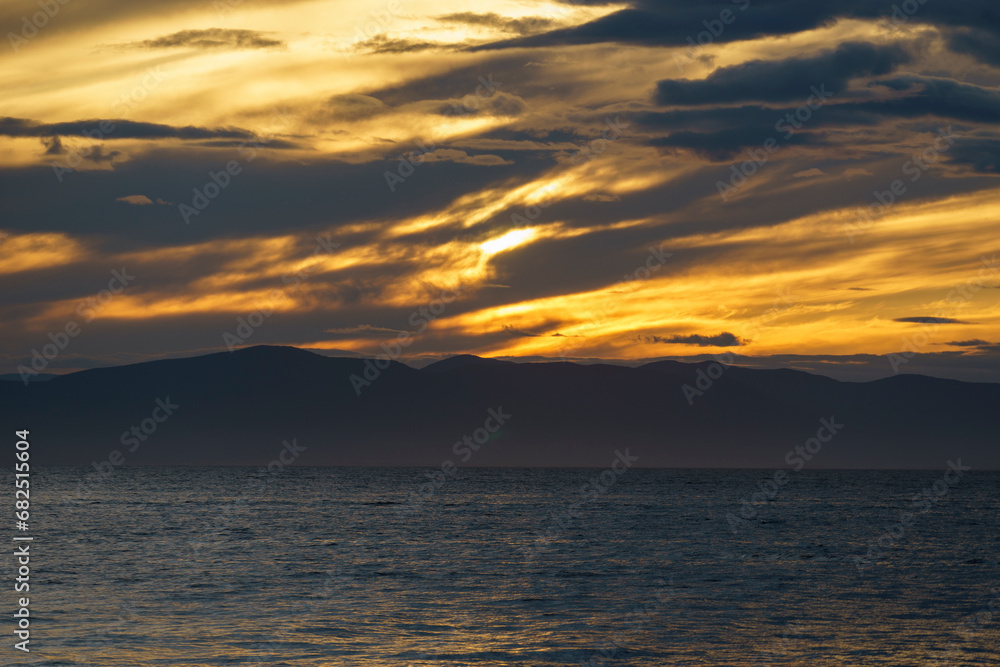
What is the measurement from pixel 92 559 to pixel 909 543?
55.1m

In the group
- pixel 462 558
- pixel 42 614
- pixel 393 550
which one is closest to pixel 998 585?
pixel 462 558

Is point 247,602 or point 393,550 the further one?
point 393,550

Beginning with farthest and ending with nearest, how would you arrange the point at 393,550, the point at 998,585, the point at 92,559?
the point at 393,550 < the point at 92,559 < the point at 998,585

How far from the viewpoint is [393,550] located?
58.8 m

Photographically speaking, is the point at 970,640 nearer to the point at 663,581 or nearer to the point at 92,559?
the point at 663,581

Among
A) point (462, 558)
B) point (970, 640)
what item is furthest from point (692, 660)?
Answer: point (462, 558)

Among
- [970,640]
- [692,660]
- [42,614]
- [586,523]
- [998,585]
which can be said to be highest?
[42,614]

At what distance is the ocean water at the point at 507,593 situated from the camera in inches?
1126

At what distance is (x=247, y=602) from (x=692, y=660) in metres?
19.1

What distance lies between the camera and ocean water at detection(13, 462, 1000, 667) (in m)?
28.6

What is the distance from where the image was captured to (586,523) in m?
83.7

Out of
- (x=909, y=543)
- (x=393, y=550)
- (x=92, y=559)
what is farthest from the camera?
(x=909, y=543)

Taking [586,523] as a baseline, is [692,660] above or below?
above

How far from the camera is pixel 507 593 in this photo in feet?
132
